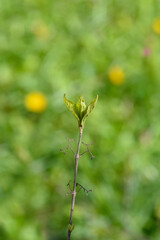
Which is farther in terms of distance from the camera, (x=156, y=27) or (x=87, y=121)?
(x=156, y=27)

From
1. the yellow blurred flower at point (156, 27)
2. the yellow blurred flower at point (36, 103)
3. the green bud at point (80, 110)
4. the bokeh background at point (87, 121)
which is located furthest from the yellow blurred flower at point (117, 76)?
the green bud at point (80, 110)

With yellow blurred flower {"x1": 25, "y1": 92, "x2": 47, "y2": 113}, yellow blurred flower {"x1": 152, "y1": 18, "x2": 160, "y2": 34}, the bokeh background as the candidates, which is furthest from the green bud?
yellow blurred flower {"x1": 152, "y1": 18, "x2": 160, "y2": 34}

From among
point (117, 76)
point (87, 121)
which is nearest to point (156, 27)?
point (117, 76)

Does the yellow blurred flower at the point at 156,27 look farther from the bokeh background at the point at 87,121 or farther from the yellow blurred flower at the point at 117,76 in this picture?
the yellow blurred flower at the point at 117,76

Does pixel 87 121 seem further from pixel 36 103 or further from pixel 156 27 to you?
pixel 156 27

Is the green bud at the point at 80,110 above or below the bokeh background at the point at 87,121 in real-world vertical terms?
above

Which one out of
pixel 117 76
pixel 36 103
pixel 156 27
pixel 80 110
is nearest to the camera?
pixel 80 110

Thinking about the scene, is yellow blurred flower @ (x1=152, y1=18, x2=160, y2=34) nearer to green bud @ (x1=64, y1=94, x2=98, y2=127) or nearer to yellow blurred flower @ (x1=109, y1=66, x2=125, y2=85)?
yellow blurred flower @ (x1=109, y1=66, x2=125, y2=85)

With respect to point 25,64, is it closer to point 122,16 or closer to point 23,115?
point 23,115
